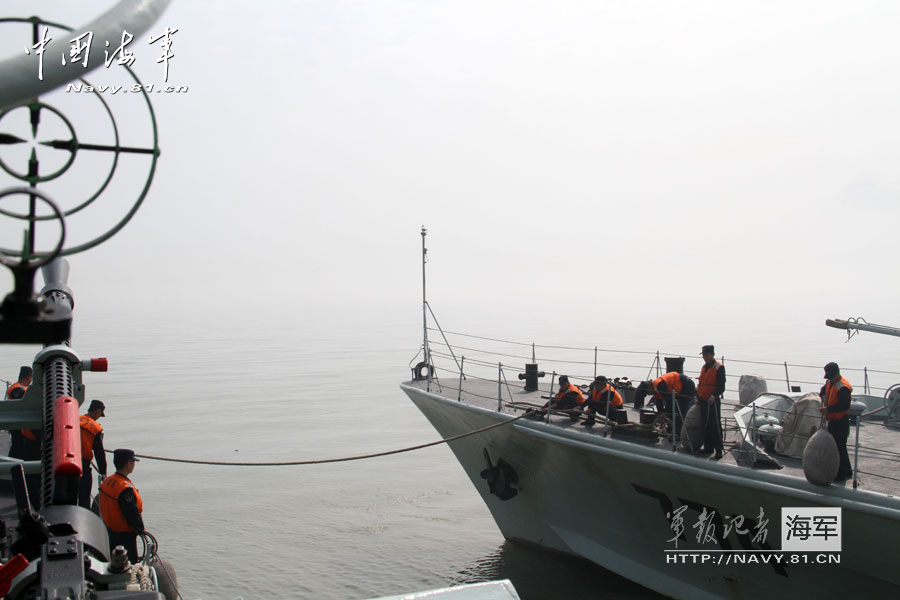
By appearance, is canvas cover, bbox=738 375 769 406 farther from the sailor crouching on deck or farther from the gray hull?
the gray hull

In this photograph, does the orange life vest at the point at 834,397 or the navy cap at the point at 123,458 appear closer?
the navy cap at the point at 123,458

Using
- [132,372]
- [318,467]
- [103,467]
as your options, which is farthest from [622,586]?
[132,372]

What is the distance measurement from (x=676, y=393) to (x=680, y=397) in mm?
502

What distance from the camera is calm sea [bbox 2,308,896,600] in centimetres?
1095

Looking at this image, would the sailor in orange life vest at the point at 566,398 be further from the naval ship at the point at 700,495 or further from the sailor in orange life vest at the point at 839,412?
the sailor in orange life vest at the point at 839,412

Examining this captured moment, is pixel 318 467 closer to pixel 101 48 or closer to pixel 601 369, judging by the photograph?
pixel 101 48

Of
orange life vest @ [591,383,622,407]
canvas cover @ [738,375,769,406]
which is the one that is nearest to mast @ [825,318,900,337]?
canvas cover @ [738,375,769,406]

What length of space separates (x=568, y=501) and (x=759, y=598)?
2.73 m

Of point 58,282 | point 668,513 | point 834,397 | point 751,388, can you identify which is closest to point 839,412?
point 834,397

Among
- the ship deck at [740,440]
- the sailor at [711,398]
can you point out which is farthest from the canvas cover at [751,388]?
the sailor at [711,398]

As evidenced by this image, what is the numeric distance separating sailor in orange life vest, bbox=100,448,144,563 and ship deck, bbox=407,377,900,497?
5287 millimetres

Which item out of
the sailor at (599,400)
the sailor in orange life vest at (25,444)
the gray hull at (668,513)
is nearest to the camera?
the gray hull at (668,513)

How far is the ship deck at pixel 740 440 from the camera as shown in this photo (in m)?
8.02

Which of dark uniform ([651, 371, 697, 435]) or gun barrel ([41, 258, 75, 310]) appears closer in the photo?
gun barrel ([41, 258, 75, 310])
